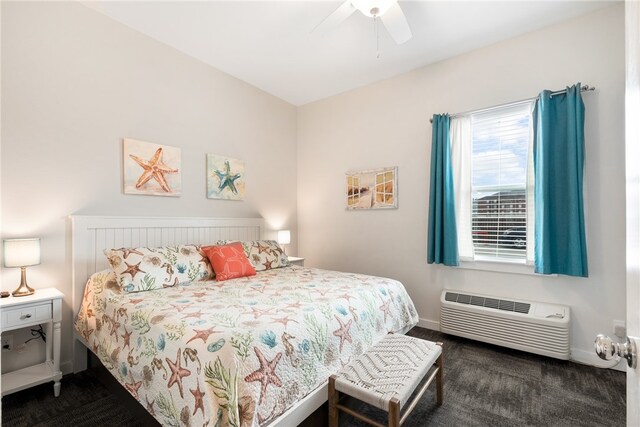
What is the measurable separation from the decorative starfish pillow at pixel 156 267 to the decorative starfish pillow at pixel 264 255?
1.56 feet

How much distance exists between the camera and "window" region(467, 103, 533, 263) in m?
2.67

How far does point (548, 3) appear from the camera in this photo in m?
2.30

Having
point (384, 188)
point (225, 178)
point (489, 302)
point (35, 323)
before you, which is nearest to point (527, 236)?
point (489, 302)

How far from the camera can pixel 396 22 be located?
82.8 inches

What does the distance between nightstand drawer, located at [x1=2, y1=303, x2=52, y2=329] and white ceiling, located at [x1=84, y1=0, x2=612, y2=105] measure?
7.80 feet

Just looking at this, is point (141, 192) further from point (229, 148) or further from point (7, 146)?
point (229, 148)

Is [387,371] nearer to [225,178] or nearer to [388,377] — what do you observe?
[388,377]

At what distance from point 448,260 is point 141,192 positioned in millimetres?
3023

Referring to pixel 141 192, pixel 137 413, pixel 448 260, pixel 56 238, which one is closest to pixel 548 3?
pixel 448 260

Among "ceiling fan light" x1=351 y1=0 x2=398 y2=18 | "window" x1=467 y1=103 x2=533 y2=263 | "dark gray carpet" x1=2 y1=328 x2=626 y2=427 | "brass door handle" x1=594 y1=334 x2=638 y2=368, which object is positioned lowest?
"dark gray carpet" x1=2 y1=328 x2=626 y2=427

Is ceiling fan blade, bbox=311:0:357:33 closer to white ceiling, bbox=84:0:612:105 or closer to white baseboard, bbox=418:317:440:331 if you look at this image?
white ceiling, bbox=84:0:612:105

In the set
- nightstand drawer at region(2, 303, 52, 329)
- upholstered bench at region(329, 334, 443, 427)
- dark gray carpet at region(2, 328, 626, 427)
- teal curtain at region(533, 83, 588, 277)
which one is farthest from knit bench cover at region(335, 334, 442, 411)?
nightstand drawer at region(2, 303, 52, 329)

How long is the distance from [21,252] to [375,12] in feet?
9.44

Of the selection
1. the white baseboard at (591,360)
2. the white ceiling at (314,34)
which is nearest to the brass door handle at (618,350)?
the white baseboard at (591,360)
